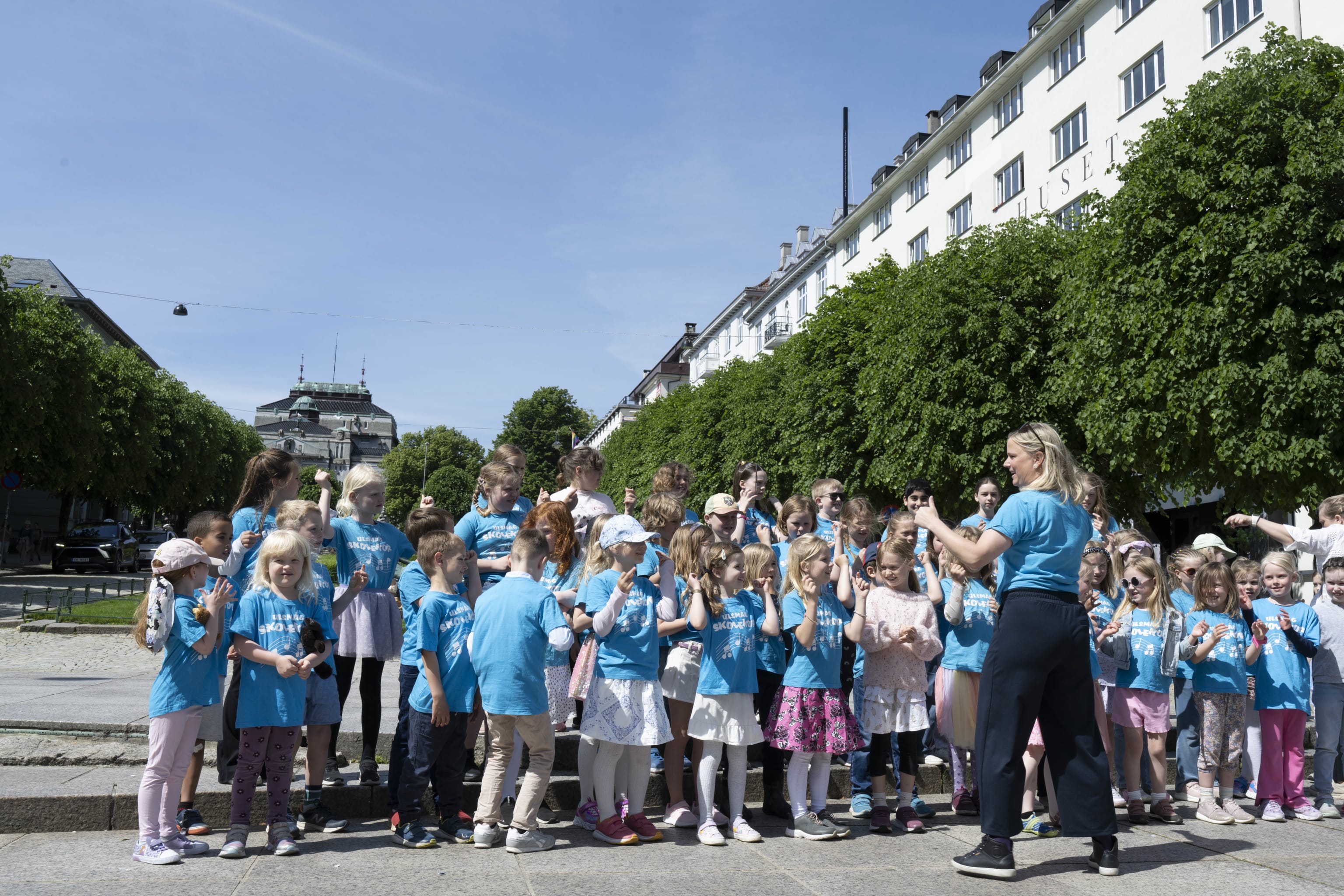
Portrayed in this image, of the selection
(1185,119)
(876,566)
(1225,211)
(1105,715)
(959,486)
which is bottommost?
(1105,715)

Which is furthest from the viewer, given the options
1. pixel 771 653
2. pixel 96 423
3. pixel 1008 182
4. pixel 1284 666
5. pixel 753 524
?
pixel 96 423

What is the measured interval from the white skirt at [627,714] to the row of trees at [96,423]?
27881 mm

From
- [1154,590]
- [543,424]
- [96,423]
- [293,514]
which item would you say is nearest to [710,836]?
[293,514]

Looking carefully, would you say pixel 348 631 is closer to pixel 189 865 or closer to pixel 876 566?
pixel 189 865

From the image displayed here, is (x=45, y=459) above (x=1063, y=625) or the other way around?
above

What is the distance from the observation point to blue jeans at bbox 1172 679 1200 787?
653 centimetres

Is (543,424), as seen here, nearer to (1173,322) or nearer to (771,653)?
(1173,322)

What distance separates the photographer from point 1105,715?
614 cm

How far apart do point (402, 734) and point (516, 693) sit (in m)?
0.82

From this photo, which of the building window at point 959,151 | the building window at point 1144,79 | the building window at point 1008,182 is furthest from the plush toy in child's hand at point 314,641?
the building window at point 959,151

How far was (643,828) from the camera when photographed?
5.32 m

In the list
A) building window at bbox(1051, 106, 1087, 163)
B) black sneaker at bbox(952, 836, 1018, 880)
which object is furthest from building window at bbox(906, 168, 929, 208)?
black sneaker at bbox(952, 836, 1018, 880)

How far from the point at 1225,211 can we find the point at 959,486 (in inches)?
329

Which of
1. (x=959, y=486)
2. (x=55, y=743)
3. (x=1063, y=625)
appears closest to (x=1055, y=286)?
(x=959, y=486)
